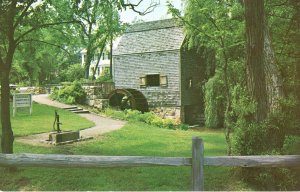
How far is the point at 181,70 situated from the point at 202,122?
4658mm

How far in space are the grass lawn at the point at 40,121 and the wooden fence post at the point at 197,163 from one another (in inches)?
413

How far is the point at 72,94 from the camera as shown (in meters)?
26.8

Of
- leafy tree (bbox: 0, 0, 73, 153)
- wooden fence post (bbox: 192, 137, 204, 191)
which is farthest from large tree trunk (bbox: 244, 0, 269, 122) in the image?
leafy tree (bbox: 0, 0, 73, 153)

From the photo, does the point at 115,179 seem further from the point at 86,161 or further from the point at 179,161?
the point at 179,161

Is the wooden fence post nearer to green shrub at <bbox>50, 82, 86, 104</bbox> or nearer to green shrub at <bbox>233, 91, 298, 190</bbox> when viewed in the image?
green shrub at <bbox>233, 91, 298, 190</bbox>

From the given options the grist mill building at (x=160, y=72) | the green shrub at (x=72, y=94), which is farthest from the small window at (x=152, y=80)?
the green shrub at (x=72, y=94)

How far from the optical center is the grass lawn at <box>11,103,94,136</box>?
15.2m

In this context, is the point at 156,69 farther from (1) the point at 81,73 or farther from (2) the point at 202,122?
(1) the point at 81,73

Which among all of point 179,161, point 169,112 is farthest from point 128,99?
point 179,161

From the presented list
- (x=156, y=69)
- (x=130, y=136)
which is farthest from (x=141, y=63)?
(x=130, y=136)

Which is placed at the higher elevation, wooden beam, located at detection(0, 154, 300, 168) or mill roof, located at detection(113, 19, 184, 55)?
mill roof, located at detection(113, 19, 184, 55)

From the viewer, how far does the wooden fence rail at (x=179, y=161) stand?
16.3ft

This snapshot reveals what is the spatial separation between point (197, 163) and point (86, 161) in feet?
5.25

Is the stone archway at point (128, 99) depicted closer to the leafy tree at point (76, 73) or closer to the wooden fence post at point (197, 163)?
the leafy tree at point (76, 73)
